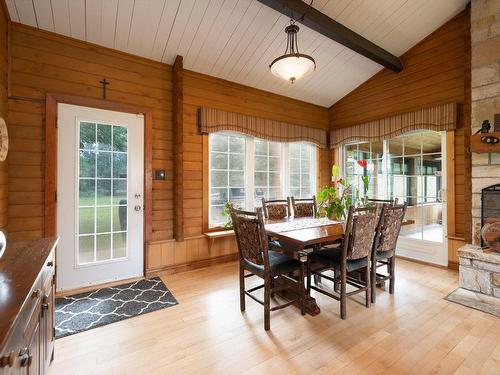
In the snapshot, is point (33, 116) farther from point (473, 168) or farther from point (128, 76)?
point (473, 168)

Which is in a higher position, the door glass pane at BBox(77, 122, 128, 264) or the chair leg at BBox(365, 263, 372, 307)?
the door glass pane at BBox(77, 122, 128, 264)

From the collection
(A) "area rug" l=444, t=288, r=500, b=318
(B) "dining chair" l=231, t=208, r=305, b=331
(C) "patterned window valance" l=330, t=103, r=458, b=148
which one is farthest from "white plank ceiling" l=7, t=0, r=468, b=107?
(A) "area rug" l=444, t=288, r=500, b=318

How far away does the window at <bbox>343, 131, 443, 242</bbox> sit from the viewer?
12.5 ft

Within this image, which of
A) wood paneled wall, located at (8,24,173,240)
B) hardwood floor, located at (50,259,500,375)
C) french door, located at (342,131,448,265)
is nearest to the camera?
hardwood floor, located at (50,259,500,375)

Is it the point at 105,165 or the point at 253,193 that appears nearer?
the point at 105,165

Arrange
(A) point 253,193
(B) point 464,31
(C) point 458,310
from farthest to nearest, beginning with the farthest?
(A) point 253,193 < (B) point 464,31 < (C) point 458,310

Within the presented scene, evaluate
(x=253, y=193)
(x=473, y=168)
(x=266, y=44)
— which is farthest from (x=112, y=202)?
(x=473, y=168)

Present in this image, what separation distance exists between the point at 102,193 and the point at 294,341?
2.60 m

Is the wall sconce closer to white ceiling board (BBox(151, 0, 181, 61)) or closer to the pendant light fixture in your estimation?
white ceiling board (BBox(151, 0, 181, 61))

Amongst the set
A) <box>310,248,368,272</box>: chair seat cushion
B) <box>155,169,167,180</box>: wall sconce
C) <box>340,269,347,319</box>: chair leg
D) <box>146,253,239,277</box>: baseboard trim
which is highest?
<box>155,169,167,180</box>: wall sconce

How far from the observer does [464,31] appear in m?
3.41

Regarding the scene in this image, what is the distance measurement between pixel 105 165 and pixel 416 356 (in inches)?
136

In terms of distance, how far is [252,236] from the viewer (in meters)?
2.14

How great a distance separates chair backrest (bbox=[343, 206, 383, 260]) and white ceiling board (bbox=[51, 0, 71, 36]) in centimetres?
337
